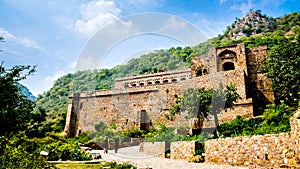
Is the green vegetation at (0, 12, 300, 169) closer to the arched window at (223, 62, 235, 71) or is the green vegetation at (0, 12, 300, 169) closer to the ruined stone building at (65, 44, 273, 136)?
the ruined stone building at (65, 44, 273, 136)

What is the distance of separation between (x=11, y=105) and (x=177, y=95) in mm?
19452

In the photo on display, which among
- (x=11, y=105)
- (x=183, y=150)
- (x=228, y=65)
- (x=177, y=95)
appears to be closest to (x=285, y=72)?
(x=228, y=65)

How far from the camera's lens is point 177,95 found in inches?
965

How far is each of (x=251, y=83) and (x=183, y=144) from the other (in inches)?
485

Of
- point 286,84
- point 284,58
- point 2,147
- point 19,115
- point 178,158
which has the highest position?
point 284,58

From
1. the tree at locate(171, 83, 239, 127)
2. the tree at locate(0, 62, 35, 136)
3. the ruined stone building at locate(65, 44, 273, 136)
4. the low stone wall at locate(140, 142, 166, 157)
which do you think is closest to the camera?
the tree at locate(0, 62, 35, 136)

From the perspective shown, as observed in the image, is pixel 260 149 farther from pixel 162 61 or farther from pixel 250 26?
pixel 250 26

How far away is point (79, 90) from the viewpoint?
104 feet

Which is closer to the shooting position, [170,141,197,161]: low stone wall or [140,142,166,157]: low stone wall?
[170,141,197,161]: low stone wall

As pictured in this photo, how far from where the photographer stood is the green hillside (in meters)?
36.3

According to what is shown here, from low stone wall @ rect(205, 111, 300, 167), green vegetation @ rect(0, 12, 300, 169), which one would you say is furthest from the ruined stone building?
low stone wall @ rect(205, 111, 300, 167)

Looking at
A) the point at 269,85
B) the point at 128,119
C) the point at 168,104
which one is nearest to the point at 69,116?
the point at 128,119

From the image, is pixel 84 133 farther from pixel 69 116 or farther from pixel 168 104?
pixel 168 104

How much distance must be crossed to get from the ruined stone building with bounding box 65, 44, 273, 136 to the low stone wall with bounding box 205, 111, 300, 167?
705 cm
